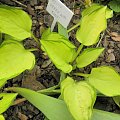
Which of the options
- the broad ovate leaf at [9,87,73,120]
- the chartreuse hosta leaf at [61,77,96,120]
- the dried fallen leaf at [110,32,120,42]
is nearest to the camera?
the chartreuse hosta leaf at [61,77,96,120]

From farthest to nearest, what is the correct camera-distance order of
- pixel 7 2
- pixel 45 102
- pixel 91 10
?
pixel 7 2 < pixel 91 10 < pixel 45 102

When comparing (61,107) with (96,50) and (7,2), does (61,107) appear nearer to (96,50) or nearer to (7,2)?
(96,50)

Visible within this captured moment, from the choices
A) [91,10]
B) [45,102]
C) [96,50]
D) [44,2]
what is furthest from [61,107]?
[44,2]

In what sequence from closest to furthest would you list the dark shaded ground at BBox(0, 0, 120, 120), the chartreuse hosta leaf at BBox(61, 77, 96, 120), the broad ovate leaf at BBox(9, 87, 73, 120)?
the chartreuse hosta leaf at BBox(61, 77, 96, 120) < the broad ovate leaf at BBox(9, 87, 73, 120) < the dark shaded ground at BBox(0, 0, 120, 120)

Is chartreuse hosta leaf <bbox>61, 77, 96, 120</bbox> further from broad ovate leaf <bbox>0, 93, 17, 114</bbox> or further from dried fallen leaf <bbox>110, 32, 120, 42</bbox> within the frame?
dried fallen leaf <bbox>110, 32, 120, 42</bbox>

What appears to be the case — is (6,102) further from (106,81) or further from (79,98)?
(106,81)

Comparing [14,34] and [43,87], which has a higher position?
[14,34]

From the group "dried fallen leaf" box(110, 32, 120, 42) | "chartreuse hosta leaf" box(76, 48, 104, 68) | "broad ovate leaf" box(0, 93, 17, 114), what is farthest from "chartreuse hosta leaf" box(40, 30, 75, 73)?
"dried fallen leaf" box(110, 32, 120, 42)
